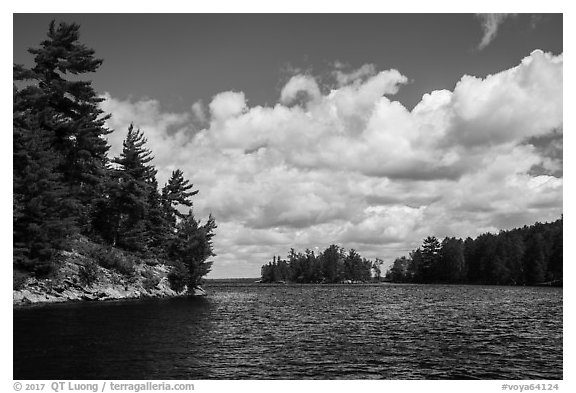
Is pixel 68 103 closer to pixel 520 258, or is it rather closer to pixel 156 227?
pixel 156 227

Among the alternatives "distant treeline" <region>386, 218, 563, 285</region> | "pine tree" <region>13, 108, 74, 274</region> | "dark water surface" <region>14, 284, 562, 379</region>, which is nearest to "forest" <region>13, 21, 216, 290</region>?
"pine tree" <region>13, 108, 74, 274</region>

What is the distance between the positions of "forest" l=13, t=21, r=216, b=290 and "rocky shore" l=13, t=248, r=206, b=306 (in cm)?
164

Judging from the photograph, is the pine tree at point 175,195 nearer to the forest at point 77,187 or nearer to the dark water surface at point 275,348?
the forest at point 77,187

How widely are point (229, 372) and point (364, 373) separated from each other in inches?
238

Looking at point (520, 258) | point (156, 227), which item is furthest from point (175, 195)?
point (520, 258)

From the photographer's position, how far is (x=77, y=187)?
61969mm

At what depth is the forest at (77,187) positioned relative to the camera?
153ft

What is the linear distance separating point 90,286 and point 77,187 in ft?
44.7

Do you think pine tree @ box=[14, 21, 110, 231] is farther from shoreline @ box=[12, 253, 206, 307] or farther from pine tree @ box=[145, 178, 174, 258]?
pine tree @ box=[145, 178, 174, 258]

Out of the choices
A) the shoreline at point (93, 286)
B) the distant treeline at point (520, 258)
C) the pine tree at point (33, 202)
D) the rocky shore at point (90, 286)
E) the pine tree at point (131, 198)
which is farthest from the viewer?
the distant treeline at point (520, 258)

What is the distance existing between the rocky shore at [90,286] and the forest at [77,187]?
64.6 inches

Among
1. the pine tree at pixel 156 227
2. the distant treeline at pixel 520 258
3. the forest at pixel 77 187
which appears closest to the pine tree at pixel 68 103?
the forest at pixel 77 187

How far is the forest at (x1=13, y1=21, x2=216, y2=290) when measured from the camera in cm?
4669
